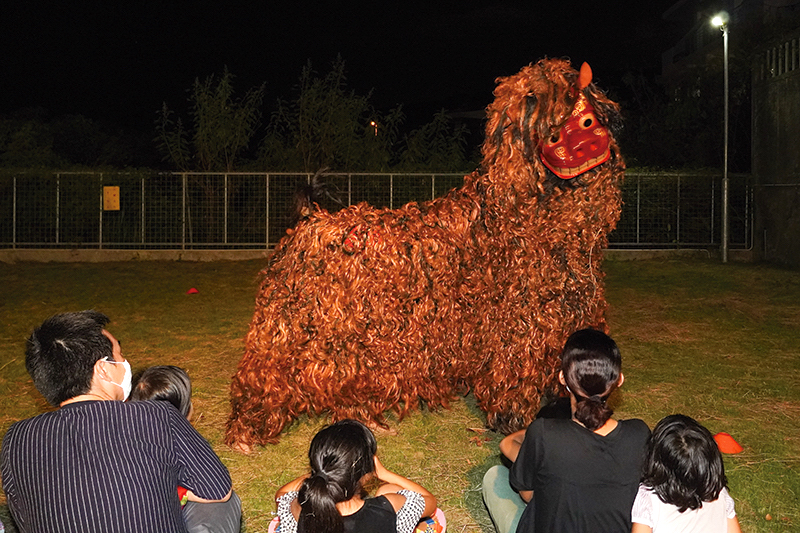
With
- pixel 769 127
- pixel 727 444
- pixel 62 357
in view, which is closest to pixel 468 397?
pixel 727 444

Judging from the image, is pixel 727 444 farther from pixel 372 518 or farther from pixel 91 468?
pixel 91 468

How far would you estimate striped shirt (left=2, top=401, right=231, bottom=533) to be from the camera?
215cm

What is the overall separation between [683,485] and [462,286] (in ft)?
6.21

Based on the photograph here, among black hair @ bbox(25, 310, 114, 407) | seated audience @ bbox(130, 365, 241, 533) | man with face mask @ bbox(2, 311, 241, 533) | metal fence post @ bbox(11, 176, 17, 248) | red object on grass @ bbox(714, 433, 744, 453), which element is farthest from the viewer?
metal fence post @ bbox(11, 176, 17, 248)

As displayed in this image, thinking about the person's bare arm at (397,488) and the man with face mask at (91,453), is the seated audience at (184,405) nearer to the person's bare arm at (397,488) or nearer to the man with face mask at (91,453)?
the man with face mask at (91,453)

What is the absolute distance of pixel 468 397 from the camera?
557 cm

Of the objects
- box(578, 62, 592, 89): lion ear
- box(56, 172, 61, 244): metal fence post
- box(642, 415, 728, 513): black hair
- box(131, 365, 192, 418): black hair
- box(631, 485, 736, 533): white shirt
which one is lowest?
box(631, 485, 736, 533): white shirt

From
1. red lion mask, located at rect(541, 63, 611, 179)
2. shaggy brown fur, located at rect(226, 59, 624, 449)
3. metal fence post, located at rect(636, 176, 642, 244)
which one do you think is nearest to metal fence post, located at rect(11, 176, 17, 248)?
metal fence post, located at rect(636, 176, 642, 244)

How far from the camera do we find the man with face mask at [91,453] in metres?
2.15

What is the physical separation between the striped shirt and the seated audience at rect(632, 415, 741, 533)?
1560mm

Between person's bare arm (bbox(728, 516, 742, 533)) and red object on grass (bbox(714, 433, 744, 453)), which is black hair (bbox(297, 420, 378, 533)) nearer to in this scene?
person's bare arm (bbox(728, 516, 742, 533))

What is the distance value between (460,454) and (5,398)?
11.4 ft

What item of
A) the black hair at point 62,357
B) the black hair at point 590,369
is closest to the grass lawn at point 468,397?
the black hair at point 590,369

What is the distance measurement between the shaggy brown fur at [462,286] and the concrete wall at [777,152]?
39.6ft
